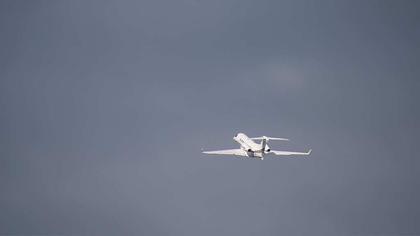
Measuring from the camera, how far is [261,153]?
143375mm

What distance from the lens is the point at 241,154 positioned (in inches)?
6152

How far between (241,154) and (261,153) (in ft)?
44.9

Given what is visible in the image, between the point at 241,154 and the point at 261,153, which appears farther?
the point at 241,154
